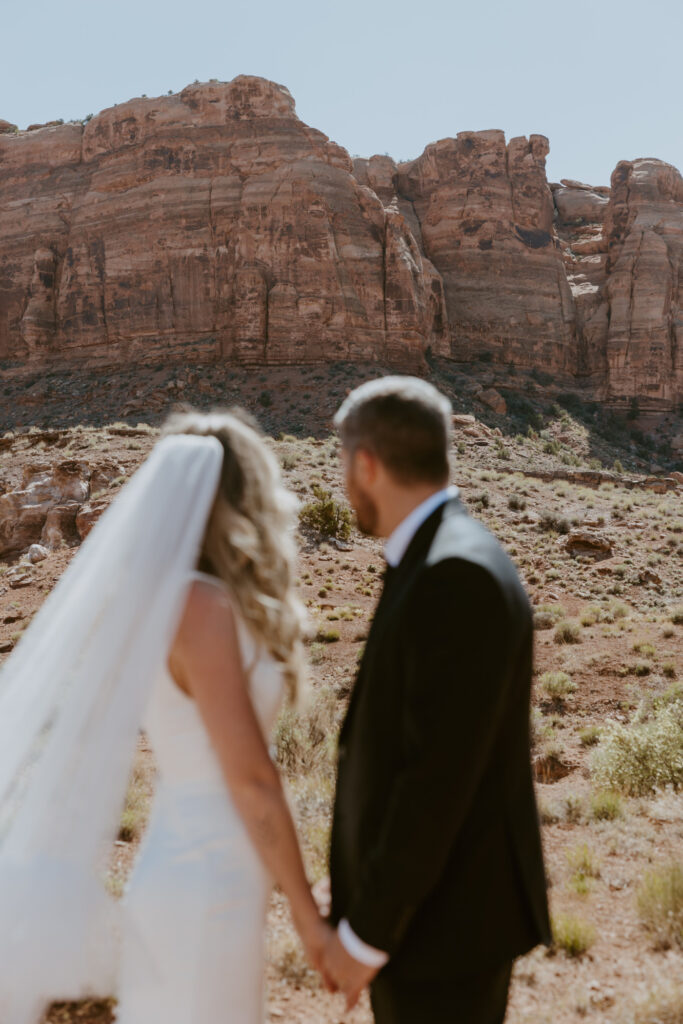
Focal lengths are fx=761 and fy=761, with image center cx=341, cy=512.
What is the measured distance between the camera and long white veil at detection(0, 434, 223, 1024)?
5.87 feet

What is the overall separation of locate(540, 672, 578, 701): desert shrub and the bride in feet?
30.6

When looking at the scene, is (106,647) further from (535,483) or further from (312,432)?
(312,432)

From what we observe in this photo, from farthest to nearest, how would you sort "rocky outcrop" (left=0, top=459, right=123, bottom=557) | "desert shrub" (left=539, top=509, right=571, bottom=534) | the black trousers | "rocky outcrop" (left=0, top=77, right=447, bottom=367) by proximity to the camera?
"rocky outcrop" (left=0, top=77, right=447, bottom=367)
"desert shrub" (left=539, top=509, right=571, bottom=534)
"rocky outcrop" (left=0, top=459, right=123, bottom=557)
the black trousers

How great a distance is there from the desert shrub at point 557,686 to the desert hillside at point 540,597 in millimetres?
25

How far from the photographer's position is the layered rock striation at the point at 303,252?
4284 centimetres

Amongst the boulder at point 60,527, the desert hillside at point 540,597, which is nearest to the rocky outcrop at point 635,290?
the desert hillside at point 540,597

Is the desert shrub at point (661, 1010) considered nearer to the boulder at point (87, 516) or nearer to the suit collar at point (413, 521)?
the suit collar at point (413, 521)

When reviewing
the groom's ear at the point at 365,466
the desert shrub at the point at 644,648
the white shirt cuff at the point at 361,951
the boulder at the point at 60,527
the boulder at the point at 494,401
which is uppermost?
the groom's ear at the point at 365,466

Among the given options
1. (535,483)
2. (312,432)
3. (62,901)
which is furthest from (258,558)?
(312,432)

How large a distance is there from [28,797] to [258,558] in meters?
0.79

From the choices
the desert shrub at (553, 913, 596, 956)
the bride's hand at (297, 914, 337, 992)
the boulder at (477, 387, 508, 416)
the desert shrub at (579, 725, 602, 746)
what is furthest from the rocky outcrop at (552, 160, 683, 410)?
the bride's hand at (297, 914, 337, 992)

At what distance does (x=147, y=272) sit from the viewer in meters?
44.9

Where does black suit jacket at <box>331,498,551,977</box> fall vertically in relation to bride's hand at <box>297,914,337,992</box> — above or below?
above

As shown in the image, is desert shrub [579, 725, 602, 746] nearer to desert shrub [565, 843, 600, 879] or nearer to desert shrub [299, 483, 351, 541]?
desert shrub [565, 843, 600, 879]
